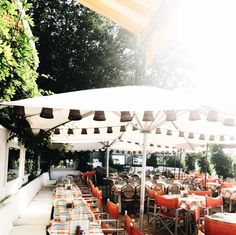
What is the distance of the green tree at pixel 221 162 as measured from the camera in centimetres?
1769

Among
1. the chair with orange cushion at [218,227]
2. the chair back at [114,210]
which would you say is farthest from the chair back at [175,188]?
the chair with orange cushion at [218,227]

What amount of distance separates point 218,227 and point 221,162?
41.6 ft

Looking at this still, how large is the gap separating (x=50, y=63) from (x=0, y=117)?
17317 millimetres

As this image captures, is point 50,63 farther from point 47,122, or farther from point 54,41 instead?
point 47,122

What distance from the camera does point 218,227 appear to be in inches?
219

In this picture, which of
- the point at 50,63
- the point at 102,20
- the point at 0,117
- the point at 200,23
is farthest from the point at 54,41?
the point at 200,23

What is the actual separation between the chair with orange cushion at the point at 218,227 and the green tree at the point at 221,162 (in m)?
12.5

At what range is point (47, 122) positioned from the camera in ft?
23.9

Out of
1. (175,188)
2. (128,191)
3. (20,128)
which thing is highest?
(20,128)

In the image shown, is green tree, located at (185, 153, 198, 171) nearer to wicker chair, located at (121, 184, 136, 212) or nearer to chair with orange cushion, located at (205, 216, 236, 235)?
wicker chair, located at (121, 184, 136, 212)

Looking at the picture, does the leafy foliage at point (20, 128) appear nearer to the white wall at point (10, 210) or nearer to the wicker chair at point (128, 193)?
the white wall at point (10, 210)

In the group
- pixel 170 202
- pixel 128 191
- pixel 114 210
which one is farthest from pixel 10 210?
pixel 128 191

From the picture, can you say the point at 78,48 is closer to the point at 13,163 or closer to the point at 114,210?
the point at 13,163

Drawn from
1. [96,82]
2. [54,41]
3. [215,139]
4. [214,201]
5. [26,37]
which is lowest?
[214,201]
